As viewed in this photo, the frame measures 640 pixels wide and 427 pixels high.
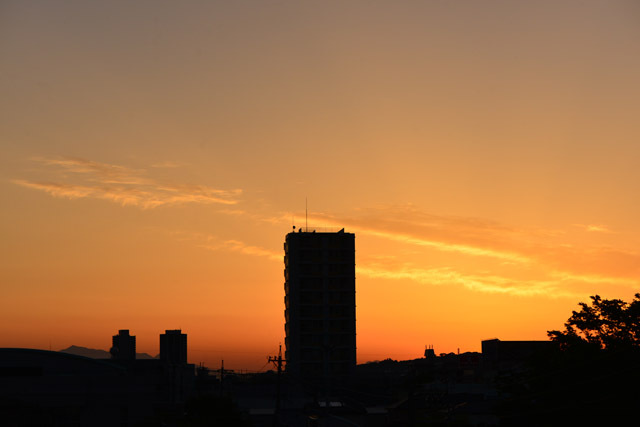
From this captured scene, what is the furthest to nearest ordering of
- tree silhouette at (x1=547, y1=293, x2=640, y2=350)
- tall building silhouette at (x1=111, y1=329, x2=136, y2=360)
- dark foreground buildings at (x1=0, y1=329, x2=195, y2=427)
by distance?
1. tall building silhouette at (x1=111, y1=329, x2=136, y2=360)
2. dark foreground buildings at (x1=0, y1=329, x2=195, y2=427)
3. tree silhouette at (x1=547, y1=293, x2=640, y2=350)

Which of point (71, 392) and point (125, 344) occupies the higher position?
point (125, 344)

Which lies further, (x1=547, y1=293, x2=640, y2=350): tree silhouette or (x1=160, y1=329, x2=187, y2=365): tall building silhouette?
(x1=160, y1=329, x2=187, y2=365): tall building silhouette

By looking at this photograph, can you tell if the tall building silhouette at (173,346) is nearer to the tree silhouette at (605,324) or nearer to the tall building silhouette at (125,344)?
the tall building silhouette at (125,344)

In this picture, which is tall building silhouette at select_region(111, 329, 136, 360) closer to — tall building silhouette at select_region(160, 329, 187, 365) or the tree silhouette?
tall building silhouette at select_region(160, 329, 187, 365)

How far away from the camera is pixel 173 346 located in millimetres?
170875

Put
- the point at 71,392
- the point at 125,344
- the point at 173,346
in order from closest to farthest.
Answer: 1. the point at 71,392
2. the point at 125,344
3. the point at 173,346

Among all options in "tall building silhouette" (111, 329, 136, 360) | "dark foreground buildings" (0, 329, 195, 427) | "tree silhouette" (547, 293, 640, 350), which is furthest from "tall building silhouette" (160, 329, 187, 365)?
"tree silhouette" (547, 293, 640, 350)

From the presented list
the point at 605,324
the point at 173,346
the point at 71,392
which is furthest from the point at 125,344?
the point at 605,324

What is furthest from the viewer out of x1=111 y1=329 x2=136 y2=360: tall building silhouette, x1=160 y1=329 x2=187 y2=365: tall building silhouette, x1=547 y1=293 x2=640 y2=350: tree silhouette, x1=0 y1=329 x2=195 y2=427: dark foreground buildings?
x1=160 y1=329 x2=187 y2=365: tall building silhouette

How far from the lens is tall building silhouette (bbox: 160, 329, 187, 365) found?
170 metres

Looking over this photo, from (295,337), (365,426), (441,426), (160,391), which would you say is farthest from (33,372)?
(295,337)

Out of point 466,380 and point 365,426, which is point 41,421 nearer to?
point 365,426

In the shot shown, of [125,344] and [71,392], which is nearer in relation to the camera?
[71,392]

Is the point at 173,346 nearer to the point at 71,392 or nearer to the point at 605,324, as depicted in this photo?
the point at 71,392
